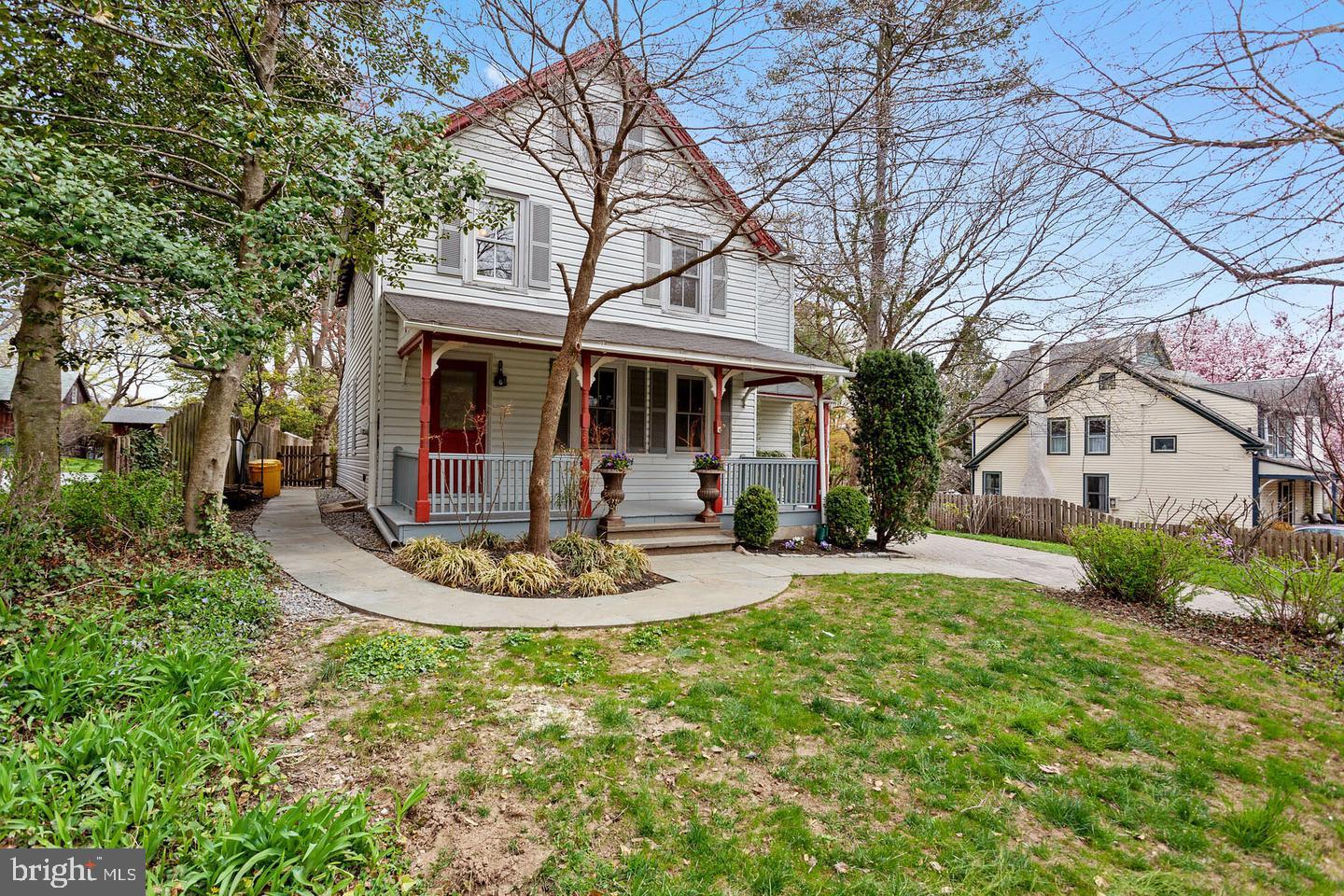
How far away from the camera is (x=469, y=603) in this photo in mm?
5496

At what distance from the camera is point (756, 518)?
9273 mm

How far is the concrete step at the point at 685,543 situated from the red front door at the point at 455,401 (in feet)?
10.5

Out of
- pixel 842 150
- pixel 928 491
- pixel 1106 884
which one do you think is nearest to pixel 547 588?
pixel 1106 884

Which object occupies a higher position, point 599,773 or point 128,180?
point 128,180

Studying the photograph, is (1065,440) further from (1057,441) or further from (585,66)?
(585,66)

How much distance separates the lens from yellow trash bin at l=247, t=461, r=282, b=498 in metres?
14.6

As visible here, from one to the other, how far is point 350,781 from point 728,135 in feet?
21.3

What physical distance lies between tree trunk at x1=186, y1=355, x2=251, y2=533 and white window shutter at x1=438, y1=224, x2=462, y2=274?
3.73 meters

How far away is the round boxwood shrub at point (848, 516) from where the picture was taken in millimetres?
9781

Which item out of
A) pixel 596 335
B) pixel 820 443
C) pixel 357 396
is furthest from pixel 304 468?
pixel 820 443

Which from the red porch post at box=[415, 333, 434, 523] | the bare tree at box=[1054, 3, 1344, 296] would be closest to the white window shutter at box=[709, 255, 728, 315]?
the red porch post at box=[415, 333, 434, 523]

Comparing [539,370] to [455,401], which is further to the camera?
[539,370]

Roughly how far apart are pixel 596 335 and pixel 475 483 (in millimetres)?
2895

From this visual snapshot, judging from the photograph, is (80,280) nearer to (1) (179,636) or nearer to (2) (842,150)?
(1) (179,636)
